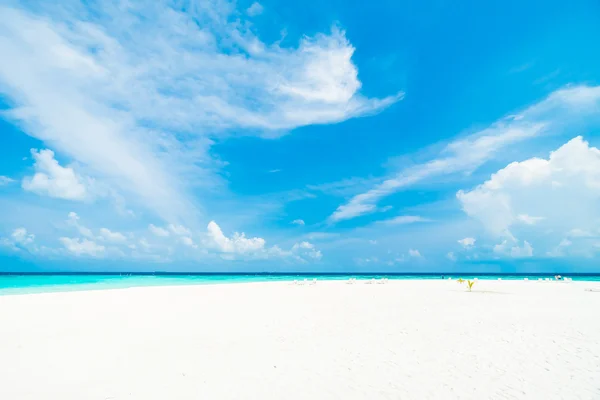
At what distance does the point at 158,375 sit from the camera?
7.12m

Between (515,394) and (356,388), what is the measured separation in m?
2.97

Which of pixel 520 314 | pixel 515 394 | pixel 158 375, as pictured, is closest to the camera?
pixel 515 394

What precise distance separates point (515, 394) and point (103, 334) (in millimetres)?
11646

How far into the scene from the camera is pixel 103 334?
10.8m

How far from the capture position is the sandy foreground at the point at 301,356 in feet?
20.8

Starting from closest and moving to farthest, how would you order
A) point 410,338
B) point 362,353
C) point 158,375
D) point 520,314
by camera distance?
1. point 158,375
2. point 362,353
3. point 410,338
4. point 520,314

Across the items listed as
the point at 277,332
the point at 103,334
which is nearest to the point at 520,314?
the point at 277,332

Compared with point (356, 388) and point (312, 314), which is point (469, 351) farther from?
point (312, 314)

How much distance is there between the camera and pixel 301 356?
8375 mm

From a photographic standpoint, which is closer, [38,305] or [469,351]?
[469,351]

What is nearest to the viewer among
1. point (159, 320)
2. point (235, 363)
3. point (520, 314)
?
point (235, 363)

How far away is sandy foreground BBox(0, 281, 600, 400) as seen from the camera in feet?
20.8

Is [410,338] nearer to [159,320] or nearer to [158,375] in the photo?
[158,375]

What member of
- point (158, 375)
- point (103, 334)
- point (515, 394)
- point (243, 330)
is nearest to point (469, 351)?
point (515, 394)
